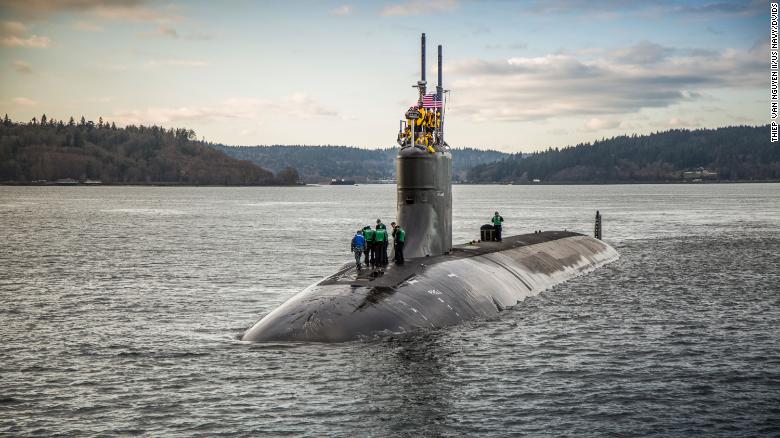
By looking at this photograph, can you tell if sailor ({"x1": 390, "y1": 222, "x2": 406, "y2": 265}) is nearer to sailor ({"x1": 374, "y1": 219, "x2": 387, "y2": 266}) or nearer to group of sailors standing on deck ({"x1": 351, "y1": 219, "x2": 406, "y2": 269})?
group of sailors standing on deck ({"x1": 351, "y1": 219, "x2": 406, "y2": 269})

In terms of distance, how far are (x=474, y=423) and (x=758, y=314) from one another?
60.2 feet

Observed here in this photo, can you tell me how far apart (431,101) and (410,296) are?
888cm

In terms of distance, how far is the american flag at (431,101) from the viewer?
105 feet

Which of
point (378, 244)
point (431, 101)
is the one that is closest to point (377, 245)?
point (378, 244)

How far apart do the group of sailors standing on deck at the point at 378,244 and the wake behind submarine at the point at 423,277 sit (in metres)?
0.58

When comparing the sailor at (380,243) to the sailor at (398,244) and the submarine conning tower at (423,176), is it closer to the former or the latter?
the sailor at (398,244)

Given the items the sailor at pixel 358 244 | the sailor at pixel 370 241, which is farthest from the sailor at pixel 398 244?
the sailor at pixel 358 244

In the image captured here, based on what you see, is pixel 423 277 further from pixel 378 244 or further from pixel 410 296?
pixel 378 244

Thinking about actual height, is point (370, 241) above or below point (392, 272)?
above

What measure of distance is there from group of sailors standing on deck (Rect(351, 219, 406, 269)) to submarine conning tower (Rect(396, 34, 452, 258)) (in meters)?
1.37

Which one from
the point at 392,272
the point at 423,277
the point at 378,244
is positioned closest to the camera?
the point at 423,277

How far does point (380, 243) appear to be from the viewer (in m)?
29.2

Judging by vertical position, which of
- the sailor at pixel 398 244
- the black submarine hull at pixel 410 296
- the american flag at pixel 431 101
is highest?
the american flag at pixel 431 101

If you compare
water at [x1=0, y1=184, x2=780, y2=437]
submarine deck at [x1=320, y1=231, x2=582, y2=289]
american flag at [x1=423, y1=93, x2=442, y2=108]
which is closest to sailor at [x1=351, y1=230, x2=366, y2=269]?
submarine deck at [x1=320, y1=231, x2=582, y2=289]
